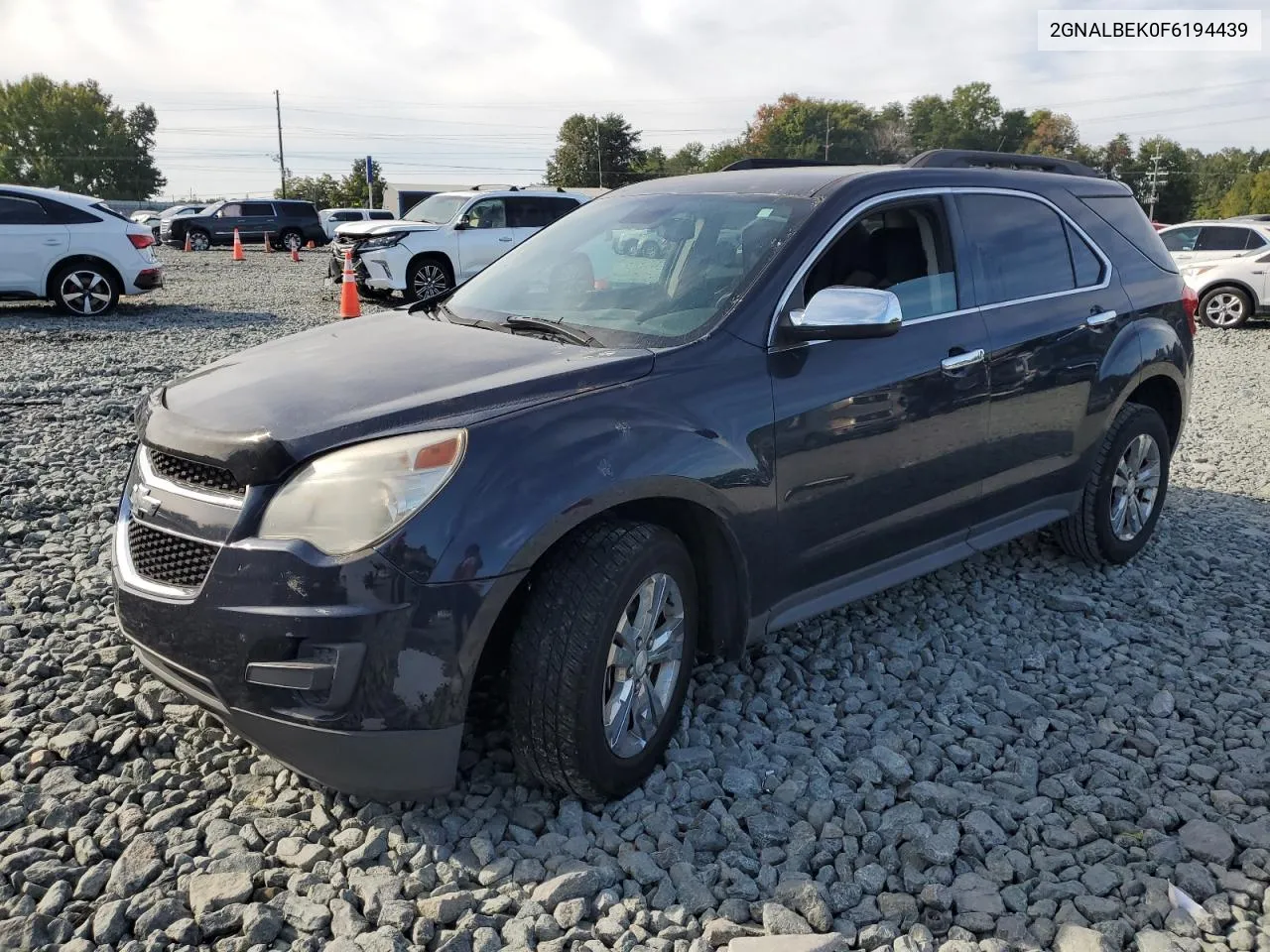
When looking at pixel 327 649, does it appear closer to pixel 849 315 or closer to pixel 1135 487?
pixel 849 315

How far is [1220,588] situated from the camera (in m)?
4.73

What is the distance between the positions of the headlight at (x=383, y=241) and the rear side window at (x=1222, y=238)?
1236 centimetres

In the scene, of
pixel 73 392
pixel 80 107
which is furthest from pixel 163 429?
pixel 80 107

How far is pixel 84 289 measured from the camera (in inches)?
522

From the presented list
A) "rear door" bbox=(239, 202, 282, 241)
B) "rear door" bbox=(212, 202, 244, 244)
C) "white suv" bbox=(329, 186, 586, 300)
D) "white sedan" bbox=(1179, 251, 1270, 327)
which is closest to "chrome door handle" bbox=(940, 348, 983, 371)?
"white suv" bbox=(329, 186, 586, 300)

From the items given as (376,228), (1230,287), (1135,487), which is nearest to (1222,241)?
(1230,287)

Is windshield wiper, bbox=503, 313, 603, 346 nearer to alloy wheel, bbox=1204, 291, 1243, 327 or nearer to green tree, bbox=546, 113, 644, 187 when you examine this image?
alloy wheel, bbox=1204, 291, 1243, 327

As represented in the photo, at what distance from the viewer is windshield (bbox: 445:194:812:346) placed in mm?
3295

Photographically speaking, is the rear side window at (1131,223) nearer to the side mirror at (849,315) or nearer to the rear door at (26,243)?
the side mirror at (849,315)

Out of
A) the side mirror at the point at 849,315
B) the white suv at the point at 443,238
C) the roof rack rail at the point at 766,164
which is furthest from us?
the white suv at the point at 443,238

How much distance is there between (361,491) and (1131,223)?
13.3 ft

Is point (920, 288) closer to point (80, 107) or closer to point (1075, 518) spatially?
point (1075, 518)

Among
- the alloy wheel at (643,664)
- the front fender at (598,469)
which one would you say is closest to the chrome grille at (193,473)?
the front fender at (598,469)

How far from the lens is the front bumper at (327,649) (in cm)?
241
